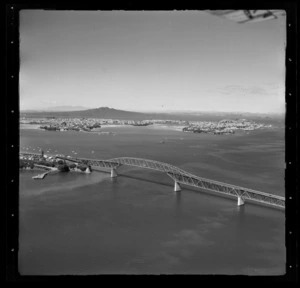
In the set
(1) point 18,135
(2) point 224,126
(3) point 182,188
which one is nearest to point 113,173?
(3) point 182,188

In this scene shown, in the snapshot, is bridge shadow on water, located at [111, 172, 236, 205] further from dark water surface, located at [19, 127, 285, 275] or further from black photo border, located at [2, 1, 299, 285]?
black photo border, located at [2, 1, 299, 285]

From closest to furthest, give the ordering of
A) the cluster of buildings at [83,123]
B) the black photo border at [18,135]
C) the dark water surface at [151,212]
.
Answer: the black photo border at [18,135]
the dark water surface at [151,212]
the cluster of buildings at [83,123]

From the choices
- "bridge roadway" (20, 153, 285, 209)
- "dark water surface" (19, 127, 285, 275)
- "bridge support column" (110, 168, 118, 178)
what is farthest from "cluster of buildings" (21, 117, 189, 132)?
"bridge support column" (110, 168, 118, 178)

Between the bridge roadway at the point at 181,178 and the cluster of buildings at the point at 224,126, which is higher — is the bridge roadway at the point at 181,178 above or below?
below

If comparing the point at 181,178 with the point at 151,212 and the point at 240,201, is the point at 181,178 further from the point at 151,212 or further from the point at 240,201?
the point at 240,201

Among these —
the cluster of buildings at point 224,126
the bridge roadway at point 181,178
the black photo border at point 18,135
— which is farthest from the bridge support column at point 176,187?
the black photo border at point 18,135

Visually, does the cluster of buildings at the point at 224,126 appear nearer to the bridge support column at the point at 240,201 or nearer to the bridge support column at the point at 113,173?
the bridge support column at the point at 240,201

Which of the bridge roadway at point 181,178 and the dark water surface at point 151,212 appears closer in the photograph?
the dark water surface at point 151,212
